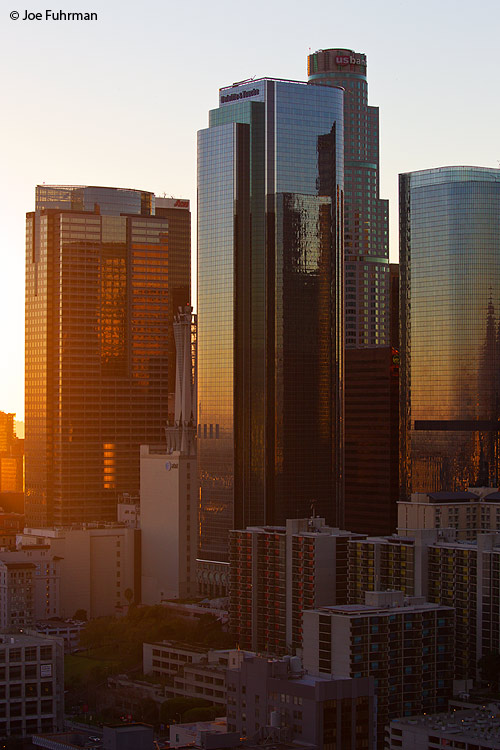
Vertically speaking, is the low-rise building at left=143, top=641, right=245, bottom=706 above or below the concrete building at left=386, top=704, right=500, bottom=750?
below

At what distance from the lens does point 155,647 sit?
149875 millimetres

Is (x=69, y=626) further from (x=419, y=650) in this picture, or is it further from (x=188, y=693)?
(x=419, y=650)

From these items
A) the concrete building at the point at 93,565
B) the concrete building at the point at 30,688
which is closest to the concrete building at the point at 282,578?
the concrete building at the point at 30,688

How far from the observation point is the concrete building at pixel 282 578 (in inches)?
5812

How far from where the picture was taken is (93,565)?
634 ft

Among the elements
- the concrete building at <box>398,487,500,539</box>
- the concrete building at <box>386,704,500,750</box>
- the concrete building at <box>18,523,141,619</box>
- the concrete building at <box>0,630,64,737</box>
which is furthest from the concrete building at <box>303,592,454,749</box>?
the concrete building at <box>18,523,141,619</box>

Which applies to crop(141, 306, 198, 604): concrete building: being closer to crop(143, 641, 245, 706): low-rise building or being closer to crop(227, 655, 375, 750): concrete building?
crop(143, 641, 245, 706): low-rise building

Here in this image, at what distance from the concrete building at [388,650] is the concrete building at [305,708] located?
456 inches

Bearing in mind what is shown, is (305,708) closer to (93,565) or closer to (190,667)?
(190,667)

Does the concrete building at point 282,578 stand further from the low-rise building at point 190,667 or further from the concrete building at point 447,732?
the concrete building at point 447,732

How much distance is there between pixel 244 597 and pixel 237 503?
4406cm

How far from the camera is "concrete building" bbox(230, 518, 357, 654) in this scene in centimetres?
14762

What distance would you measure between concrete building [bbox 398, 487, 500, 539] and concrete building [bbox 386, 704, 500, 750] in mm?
53018

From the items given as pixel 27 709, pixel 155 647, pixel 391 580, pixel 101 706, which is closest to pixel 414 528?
pixel 391 580
